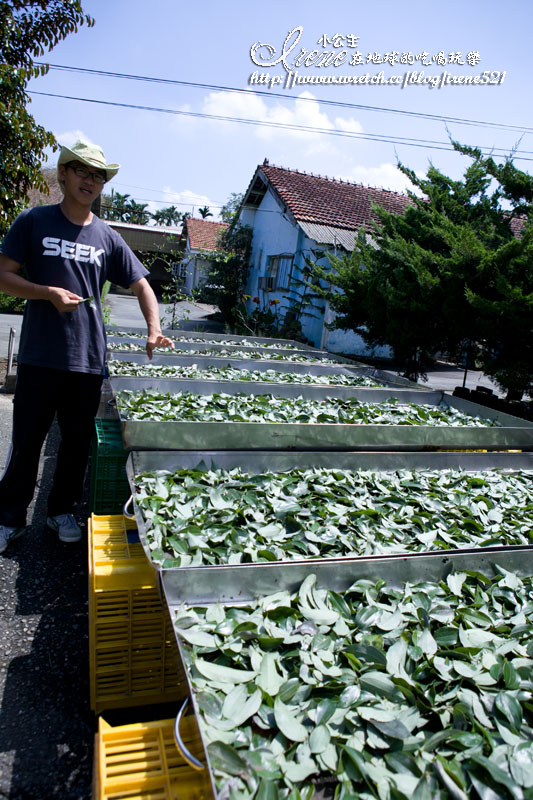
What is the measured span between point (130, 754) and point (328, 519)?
3.80 ft

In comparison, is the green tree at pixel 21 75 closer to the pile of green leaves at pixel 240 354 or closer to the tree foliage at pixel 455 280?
the pile of green leaves at pixel 240 354

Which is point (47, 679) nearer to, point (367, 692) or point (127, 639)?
point (127, 639)

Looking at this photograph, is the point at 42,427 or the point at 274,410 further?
the point at 274,410

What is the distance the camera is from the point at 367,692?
53.0 inches

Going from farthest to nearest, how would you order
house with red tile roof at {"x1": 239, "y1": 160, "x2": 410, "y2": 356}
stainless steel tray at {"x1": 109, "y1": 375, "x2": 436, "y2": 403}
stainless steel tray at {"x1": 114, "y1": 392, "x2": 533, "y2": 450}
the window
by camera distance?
the window → house with red tile roof at {"x1": 239, "y1": 160, "x2": 410, "y2": 356} → stainless steel tray at {"x1": 109, "y1": 375, "x2": 436, "y2": 403} → stainless steel tray at {"x1": 114, "y1": 392, "x2": 533, "y2": 450}

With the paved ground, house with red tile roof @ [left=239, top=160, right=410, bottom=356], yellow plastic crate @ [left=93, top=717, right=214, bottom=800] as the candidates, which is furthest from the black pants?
house with red tile roof @ [left=239, top=160, right=410, bottom=356]

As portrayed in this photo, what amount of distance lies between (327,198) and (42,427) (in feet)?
47.8

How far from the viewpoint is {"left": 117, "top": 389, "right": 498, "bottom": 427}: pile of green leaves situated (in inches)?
133

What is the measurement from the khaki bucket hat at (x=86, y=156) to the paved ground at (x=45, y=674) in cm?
205

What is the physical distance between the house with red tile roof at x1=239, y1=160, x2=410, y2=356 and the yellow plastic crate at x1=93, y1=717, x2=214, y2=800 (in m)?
11.3

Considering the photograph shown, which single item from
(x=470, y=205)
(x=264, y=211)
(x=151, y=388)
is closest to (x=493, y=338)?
(x=470, y=205)

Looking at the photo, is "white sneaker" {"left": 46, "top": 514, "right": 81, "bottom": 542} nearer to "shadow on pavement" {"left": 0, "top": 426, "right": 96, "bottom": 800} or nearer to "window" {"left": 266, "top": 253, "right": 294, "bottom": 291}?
"shadow on pavement" {"left": 0, "top": 426, "right": 96, "bottom": 800}

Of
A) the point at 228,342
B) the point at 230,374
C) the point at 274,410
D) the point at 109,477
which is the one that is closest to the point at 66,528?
the point at 109,477

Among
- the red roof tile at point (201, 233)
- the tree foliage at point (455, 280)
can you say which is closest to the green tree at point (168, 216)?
the red roof tile at point (201, 233)
